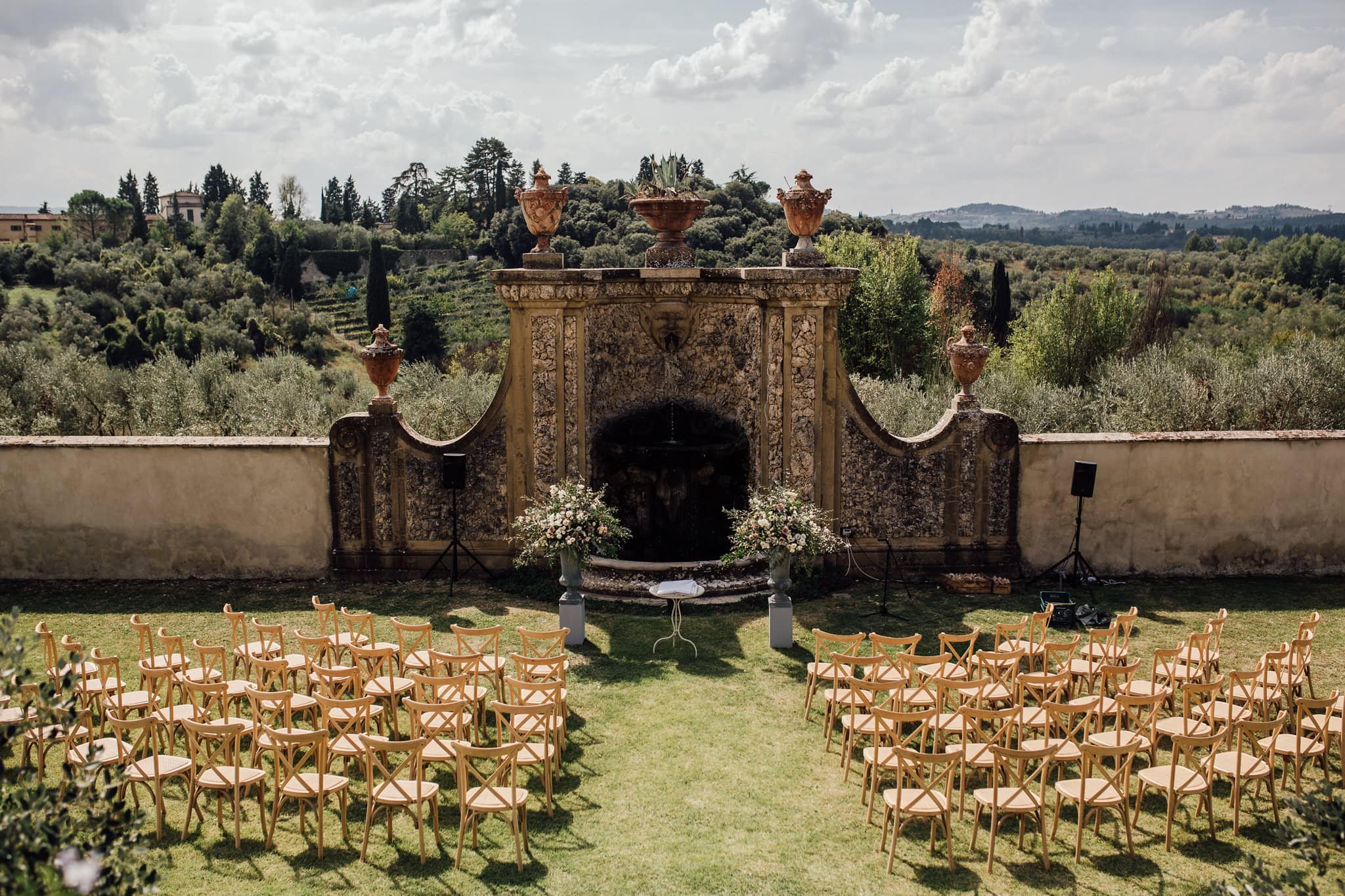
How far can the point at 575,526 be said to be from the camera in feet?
40.9

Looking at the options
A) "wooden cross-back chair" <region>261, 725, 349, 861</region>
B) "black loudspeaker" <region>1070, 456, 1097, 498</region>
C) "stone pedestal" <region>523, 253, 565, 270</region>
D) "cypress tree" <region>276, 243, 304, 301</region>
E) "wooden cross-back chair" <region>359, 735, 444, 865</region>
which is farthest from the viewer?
"cypress tree" <region>276, 243, 304, 301</region>

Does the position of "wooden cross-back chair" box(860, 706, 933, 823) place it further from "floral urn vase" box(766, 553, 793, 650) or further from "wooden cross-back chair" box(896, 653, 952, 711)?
"floral urn vase" box(766, 553, 793, 650)

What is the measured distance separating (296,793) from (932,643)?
7.44 m

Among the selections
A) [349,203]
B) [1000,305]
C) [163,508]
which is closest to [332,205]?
[349,203]

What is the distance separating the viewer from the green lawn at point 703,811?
7.23m

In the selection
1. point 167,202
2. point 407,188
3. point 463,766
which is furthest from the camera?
point 167,202

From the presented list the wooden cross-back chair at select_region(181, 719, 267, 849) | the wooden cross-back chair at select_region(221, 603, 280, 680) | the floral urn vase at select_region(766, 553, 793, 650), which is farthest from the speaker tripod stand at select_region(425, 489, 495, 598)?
the wooden cross-back chair at select_region(181, 719, 267, 849)

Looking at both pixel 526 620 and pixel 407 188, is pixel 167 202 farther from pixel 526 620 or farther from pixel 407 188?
pixel 526 620

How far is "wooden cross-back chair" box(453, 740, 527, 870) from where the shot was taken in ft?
23.9

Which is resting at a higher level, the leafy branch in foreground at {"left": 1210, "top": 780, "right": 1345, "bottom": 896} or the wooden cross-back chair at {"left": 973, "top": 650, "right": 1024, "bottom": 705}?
the leafy branch in foreground at {"left": 1210, "top": 780, "right": 1345, "bottom": 896}

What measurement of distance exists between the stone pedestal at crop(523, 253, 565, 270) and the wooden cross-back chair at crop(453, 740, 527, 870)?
7.90 m

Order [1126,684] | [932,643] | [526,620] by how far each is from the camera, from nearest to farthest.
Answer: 1. [1126,684]
2. [932,643]
3. [526,620]

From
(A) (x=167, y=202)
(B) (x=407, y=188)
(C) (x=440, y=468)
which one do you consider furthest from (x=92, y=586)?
(A) (x=167, y=202)

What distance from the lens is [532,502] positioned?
575 inches
